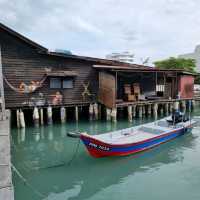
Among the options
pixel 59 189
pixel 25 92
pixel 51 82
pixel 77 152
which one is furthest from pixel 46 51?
pixel 59 189

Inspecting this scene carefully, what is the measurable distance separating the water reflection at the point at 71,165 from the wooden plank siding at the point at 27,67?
2.86 m

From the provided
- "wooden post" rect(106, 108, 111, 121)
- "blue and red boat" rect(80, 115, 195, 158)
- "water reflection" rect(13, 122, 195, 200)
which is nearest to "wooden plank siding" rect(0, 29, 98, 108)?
"wooden post" rect(106, 108, 111, 121)

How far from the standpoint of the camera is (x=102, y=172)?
609 cm

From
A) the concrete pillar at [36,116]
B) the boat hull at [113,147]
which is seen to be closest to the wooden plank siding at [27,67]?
the concrete pillar at [36,116]

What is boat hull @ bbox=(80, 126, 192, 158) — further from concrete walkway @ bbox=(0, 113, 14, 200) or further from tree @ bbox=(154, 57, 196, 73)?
tree @ bbox=(154, 57, 196, 73)

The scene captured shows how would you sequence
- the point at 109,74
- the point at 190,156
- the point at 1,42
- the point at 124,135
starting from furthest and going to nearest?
1. the point at 109,74
2. the point at 1,42
3. the point at 124,135
4. the point at 190,156

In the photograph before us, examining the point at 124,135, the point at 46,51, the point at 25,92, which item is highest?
the point at 46,51

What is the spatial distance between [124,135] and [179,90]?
11.6m

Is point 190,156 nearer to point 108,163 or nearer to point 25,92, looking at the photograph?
point 108,163

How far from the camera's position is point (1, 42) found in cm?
1097

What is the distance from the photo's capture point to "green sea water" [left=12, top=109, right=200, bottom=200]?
4.93 meters

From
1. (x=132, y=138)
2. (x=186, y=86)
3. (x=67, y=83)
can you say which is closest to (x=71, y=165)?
(x=132, y=138)

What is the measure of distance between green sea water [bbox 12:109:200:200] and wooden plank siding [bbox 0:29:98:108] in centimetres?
333

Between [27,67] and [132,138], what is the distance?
7.56 metres
